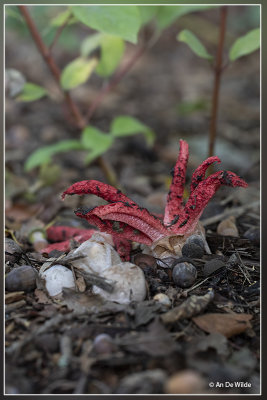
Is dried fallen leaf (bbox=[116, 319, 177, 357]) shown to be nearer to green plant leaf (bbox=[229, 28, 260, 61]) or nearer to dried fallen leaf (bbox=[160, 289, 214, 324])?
dried fallen leaf (bbox=[160, 289, 214, 324])

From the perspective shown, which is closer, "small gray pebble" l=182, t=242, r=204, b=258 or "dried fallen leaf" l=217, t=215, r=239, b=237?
"small gray pebble" l=182, t=242, r=204, b=258

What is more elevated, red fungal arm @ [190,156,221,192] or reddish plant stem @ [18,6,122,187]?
reddish plant stem @ [18,6,122,187]

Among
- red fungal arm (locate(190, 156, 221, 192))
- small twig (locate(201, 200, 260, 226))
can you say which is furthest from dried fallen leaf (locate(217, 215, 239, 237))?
red fungal arm (locate(190, 156, 221, 192))

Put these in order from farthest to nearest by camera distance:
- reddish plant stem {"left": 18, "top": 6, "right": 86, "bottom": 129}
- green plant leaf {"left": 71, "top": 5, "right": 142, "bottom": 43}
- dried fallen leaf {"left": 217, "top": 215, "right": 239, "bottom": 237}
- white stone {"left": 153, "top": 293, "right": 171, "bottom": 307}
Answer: reddish plant stem {"left": 18, "top": 6, "right": 86, "bottom": 129}
dried fallen leaf {"left": 217, "top": 215, "right": 239, "bottom": 237}
green plant leaf {"left": 71, "top": 5, "right": 142, "bottom": 43}
white stone {"left": 153, "top": 293, "right": 171, "bottom": 307}

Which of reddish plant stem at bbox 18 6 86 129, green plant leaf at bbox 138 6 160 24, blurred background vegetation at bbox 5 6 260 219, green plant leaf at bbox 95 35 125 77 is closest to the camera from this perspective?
reddish plant stem at bbox 18 6 86 129

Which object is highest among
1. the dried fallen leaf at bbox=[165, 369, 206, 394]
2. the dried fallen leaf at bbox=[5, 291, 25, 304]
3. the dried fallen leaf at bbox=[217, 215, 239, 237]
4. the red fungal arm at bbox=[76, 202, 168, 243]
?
the red fungal arm at bbox=[76, 202, 168, 243]

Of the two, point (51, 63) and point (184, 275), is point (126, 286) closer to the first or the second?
point (184, 275)

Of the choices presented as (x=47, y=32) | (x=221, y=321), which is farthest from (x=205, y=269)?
(x=47, y=32)
